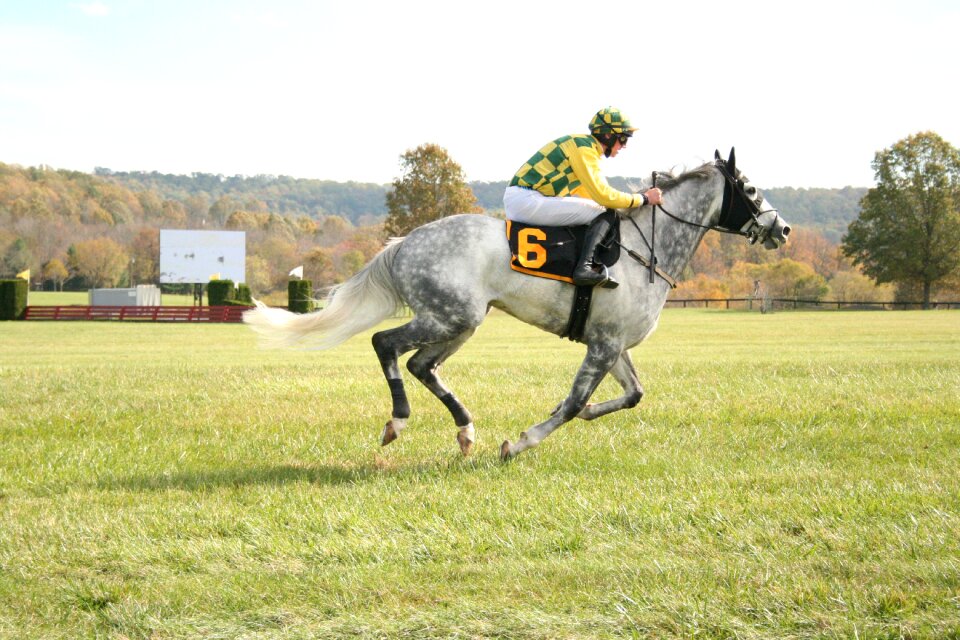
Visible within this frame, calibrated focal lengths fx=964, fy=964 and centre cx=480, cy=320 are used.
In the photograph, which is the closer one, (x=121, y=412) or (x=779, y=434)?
(x=779, y=434)

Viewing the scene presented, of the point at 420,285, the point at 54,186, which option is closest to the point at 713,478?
the point at 420,285

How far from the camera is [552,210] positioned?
7.88 meters

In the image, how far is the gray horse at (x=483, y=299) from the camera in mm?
7934

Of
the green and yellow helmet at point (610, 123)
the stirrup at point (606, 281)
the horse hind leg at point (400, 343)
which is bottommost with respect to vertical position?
the horse hind leg at point (400, 343)

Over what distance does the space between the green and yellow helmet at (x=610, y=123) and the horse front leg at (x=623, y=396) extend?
2000 mm

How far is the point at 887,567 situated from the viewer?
4.79 meters

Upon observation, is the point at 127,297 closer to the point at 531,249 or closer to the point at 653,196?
the point at 531,249

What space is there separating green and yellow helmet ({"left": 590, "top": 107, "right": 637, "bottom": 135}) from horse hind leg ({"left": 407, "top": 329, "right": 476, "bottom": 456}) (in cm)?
205

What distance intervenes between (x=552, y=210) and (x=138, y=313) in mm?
52054

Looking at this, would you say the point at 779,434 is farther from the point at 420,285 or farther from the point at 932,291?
the point at 932,291

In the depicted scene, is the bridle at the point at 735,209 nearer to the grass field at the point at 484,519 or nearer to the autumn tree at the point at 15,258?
the grass field at the point at 484,519

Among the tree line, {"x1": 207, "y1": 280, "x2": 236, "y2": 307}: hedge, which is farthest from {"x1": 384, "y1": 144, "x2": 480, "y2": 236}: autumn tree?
{"x1": 207, "y1": 280, "x2": 236, "y2": 307}: hedge

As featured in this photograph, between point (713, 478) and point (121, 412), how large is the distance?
738 cm

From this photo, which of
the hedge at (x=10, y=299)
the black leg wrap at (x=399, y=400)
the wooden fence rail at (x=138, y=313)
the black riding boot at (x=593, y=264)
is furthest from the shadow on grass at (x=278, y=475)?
the hedge at (x=10, y=299)
